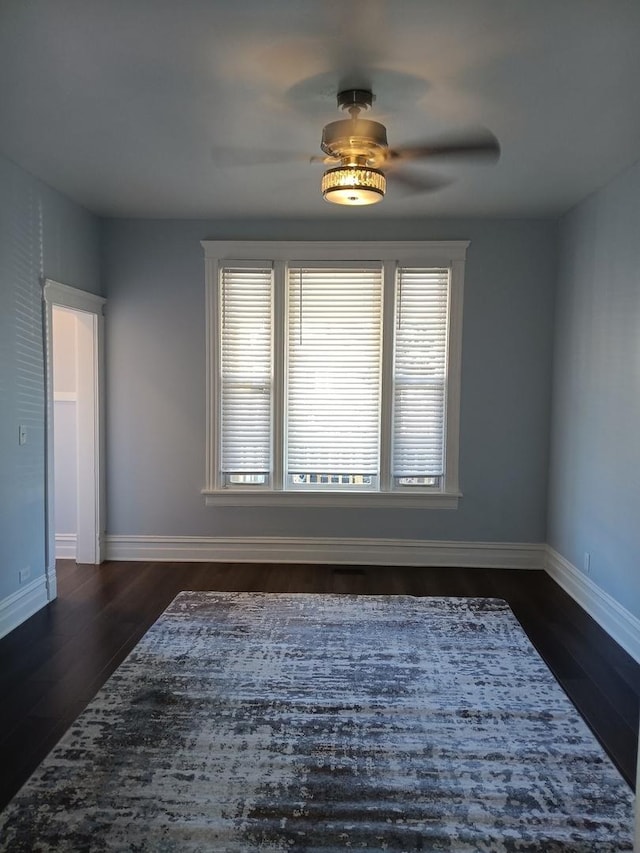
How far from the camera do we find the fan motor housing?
112 inches

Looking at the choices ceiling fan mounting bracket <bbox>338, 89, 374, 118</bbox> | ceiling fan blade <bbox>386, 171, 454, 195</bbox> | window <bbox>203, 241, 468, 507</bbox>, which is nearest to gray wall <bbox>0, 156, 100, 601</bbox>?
window <bbox>203, 241, 468, 507</bbox>

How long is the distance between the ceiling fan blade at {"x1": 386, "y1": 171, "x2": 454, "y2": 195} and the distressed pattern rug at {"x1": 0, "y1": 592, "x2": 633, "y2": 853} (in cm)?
278

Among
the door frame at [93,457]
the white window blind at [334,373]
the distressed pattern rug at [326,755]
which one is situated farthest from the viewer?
the white window blind at [334,373]

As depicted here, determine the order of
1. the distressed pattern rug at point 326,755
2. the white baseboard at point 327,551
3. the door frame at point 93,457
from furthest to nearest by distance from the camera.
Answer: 1. the white baseboard at point 327,551
2. the door frame at point 93,457
3. the distressed pattern rug at point 326,755

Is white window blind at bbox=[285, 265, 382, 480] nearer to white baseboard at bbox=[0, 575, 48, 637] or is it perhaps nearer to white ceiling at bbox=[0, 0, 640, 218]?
white ceiling at bbox=[0, 0, 640, 218]

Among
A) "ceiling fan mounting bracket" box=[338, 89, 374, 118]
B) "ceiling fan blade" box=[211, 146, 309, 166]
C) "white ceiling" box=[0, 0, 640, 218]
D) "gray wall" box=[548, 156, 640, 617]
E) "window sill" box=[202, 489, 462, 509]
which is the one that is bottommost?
"window sill" box=[202, 489, 462, 509]

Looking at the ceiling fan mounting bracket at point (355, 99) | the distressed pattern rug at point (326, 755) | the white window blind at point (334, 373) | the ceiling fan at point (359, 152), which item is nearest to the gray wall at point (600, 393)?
the distressed pattern rug at point (326, 755)

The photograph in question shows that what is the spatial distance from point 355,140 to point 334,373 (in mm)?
2458

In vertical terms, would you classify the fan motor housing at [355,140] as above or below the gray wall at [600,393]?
above

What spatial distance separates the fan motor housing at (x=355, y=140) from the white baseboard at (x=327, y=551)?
3231 mm

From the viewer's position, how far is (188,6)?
2.15 metres

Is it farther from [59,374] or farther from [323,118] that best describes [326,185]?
[59,374]

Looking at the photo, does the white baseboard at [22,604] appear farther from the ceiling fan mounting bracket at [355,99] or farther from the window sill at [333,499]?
the ceiling fan mounting bracket at [355,99]

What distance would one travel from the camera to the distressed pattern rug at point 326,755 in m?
2.17
